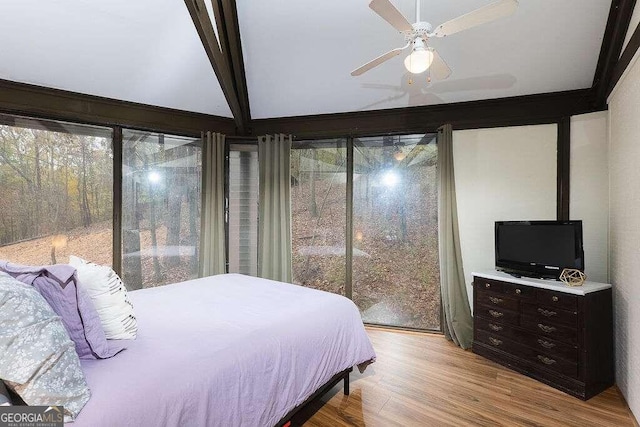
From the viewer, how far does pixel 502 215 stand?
350 cm

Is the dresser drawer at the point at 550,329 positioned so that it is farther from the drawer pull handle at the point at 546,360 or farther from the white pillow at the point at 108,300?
the white pillow at the point at 108,300

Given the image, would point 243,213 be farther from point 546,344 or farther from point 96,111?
point 546,344

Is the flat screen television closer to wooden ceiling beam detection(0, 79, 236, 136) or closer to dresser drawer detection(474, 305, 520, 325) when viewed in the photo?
dresser drawer detection(474, 305, 520, 325)

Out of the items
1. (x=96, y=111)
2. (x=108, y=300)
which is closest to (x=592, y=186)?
(x=108, y=300)

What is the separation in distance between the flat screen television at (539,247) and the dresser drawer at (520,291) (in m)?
0.23

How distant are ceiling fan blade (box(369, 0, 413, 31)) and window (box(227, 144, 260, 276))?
2881 mm

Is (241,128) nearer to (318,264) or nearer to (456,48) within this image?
(318,264)

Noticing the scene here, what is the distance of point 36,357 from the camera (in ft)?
3.56

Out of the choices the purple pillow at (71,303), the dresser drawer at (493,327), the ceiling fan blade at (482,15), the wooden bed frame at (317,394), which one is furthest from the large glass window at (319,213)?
the purple pillow at (71,303)

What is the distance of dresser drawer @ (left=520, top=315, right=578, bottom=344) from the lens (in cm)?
253

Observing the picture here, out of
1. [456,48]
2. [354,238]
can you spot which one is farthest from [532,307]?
[456,48]

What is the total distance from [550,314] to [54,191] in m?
4.75

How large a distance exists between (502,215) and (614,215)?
89 centimetres

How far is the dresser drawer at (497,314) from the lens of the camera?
2.91 metres
